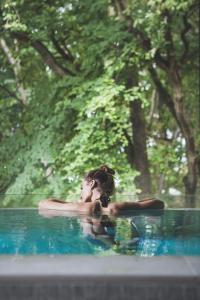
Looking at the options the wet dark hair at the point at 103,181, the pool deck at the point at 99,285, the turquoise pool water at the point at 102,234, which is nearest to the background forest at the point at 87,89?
the turquoise pool water at the point at 102,234

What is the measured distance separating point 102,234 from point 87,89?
5.60 meters

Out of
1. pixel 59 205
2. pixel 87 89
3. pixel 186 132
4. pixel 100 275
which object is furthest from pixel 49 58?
pixel 100 275

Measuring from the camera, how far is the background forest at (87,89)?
9.20 metres

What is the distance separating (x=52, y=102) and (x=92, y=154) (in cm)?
176

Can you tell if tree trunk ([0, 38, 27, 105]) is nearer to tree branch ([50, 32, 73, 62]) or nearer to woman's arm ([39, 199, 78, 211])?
tree branch ([50, 32, 73, 62])

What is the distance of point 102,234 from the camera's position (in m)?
4.12

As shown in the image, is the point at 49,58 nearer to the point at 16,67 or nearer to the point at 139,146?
the point at 16,67

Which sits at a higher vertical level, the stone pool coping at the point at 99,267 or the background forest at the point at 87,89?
the background forest at the point at 87,89

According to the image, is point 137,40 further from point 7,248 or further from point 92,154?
point 7,248

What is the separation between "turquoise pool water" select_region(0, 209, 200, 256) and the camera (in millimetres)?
3265

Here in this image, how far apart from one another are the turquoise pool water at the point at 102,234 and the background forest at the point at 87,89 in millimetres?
2192

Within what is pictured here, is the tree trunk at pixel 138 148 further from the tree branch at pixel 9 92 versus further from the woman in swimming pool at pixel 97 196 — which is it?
the woman in swimming pool at pixel 97 196

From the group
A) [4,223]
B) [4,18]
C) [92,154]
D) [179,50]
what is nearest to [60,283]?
[4,223]

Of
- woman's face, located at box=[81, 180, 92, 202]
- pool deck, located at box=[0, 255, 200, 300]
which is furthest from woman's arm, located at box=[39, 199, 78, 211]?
pool deck, located at box=[0, 255, 200, 300]
